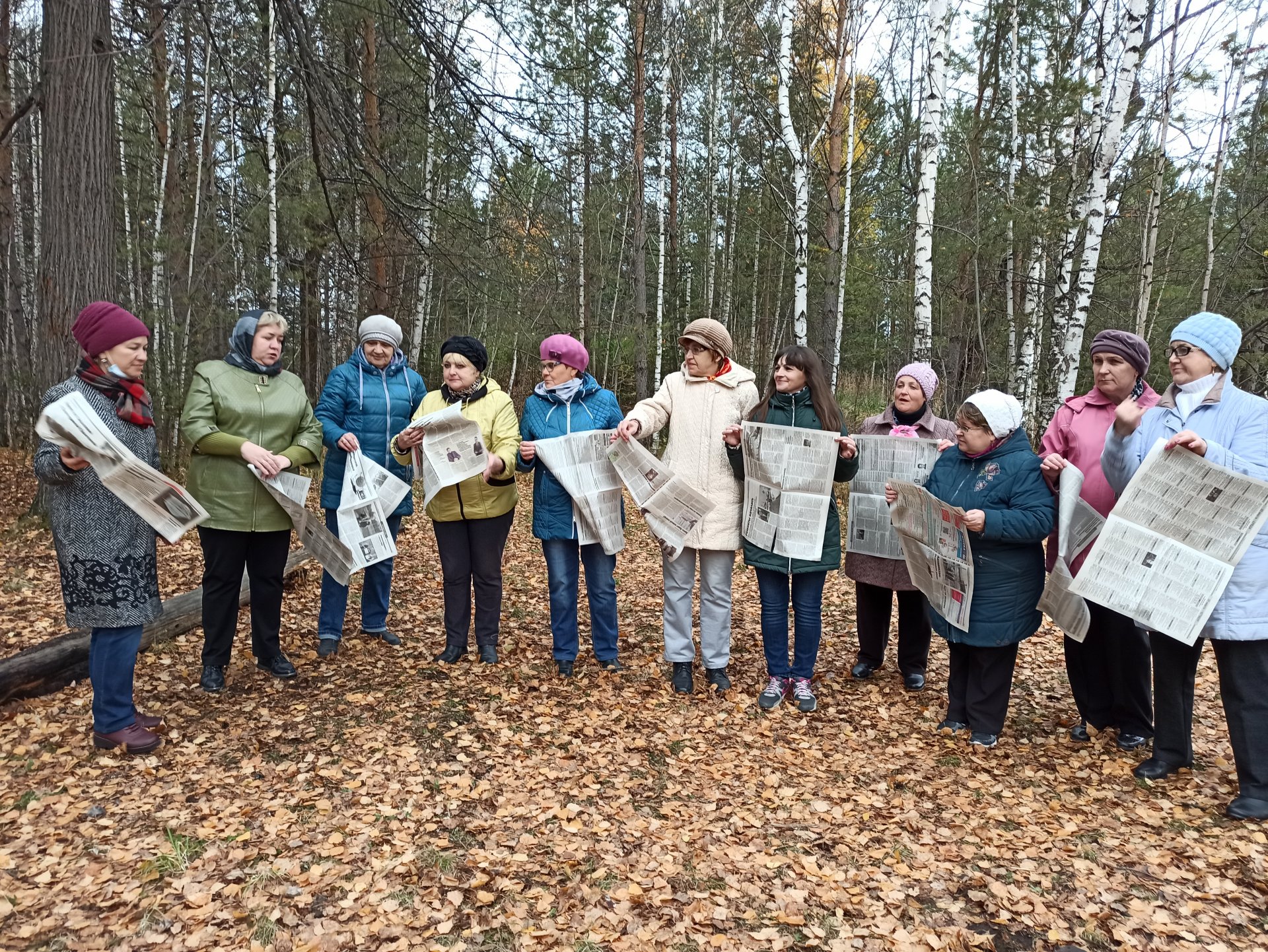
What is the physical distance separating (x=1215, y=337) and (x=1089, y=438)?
789 mm

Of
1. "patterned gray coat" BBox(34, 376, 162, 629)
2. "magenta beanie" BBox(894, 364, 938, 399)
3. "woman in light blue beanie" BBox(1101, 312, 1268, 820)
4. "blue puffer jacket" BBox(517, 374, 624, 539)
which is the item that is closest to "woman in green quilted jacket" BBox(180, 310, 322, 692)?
"patterned gray coat" BBox(34, 376, 162, 629)

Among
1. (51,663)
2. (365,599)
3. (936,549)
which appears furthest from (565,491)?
(51,663)

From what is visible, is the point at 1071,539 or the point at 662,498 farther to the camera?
the point at 662,498

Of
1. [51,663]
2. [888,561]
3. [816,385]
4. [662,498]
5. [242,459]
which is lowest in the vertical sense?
[51,663]

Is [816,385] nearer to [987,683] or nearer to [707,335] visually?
[707,335]

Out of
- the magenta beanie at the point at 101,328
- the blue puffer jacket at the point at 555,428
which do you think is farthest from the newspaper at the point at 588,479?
the magenta beanie at the point at 101,328

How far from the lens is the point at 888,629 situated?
16.4 ft

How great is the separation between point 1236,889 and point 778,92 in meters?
10.5

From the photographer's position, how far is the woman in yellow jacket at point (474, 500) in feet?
15.2

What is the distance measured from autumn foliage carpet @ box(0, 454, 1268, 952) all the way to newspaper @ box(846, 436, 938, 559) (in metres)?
1.01

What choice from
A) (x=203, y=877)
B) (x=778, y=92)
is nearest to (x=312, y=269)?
(x=778, y=92)

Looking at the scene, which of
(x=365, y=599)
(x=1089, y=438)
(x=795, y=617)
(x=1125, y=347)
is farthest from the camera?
(x=365, y=599)

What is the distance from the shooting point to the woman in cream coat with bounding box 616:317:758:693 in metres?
4.43

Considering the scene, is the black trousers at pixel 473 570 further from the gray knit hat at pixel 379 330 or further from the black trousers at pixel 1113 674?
the black trousers at pixel 1113 674
